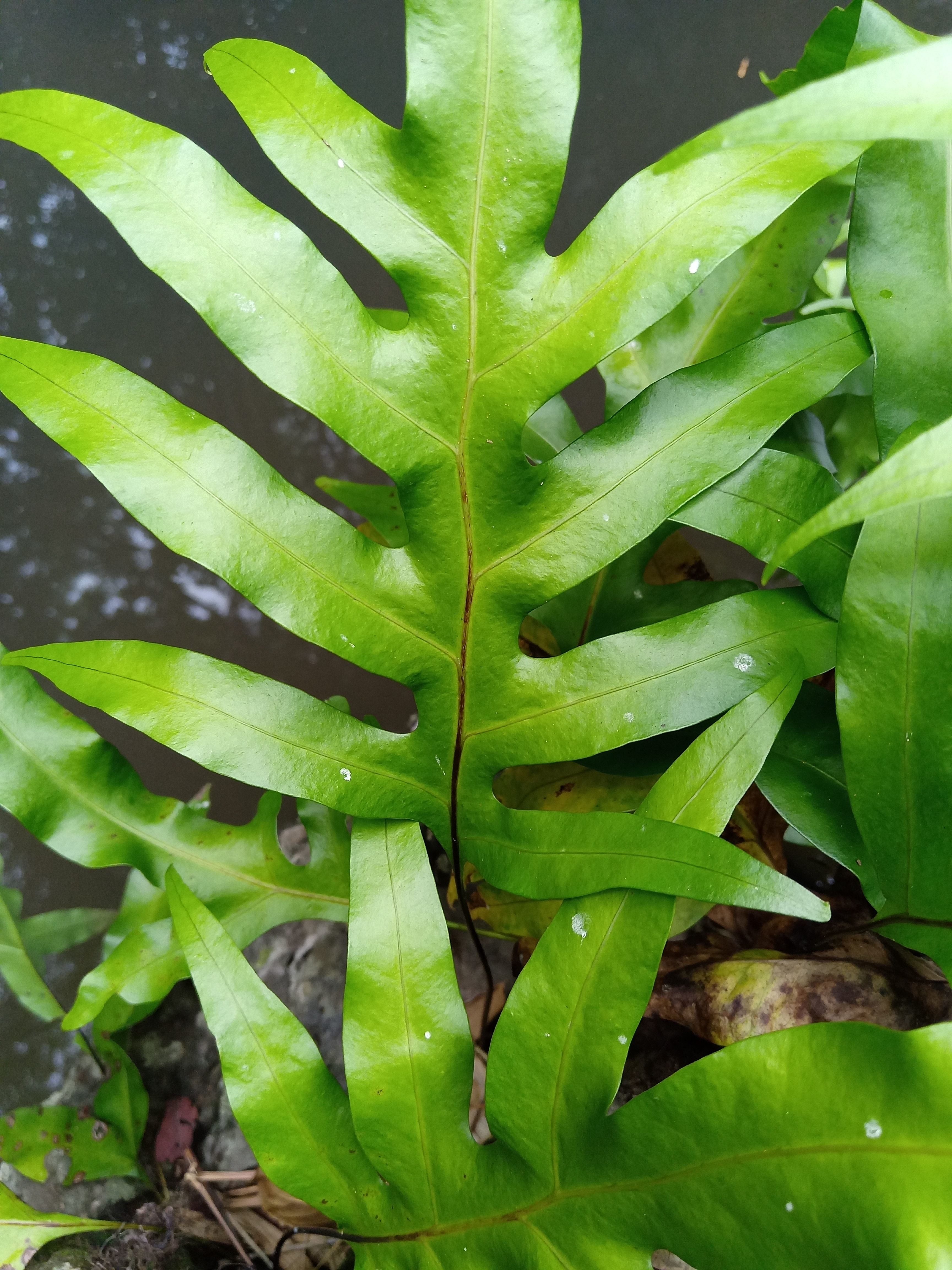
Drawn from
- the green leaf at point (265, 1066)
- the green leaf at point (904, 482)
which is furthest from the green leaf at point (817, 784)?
the green leaf at point (265, 1066)

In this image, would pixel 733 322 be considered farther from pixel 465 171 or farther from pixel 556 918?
pixel 556 918

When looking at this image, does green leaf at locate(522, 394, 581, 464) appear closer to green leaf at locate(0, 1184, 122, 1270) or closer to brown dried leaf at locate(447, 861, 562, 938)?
brown dried leaf at locate(447, 861, 562, 938)

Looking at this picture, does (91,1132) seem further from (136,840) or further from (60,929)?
(136,840)

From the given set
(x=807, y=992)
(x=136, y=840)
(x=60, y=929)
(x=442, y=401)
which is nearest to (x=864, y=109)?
(x=442, y=401)

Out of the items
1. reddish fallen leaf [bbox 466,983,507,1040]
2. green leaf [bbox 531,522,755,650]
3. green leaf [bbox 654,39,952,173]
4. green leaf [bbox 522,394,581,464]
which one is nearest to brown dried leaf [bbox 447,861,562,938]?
reddish fallen leaf [bbox 466,983,507,1040]

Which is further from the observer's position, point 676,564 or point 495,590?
point 676,564

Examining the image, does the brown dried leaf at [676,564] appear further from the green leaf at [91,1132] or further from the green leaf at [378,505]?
the green leaf at [91,1132]
